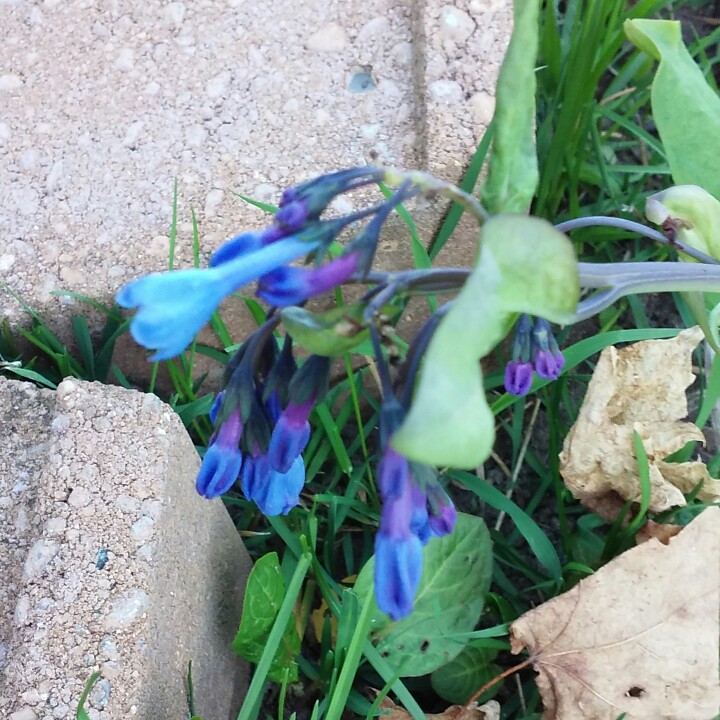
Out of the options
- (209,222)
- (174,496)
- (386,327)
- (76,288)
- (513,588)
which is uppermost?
(386,327)

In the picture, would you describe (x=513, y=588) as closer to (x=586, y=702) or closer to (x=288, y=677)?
(x=586, y=702)

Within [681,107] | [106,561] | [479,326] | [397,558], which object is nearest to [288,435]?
[397,558]

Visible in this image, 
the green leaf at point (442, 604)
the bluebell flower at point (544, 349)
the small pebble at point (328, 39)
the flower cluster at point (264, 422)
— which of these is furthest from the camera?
the small pebble at point (328, 39)

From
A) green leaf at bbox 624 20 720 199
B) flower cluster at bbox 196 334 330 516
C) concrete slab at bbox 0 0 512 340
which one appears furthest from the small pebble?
flower cluster at bbox 196 334 330 516

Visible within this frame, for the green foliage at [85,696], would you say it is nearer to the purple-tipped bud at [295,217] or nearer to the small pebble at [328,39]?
the purple-tipped bud at [295,217]

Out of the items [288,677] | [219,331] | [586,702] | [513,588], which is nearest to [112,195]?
[219,331]

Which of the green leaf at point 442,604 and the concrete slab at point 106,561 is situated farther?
the green leaf at point 442,604

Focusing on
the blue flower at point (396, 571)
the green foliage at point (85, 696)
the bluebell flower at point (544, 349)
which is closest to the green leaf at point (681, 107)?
the bluebell flower at point (544, 349)
